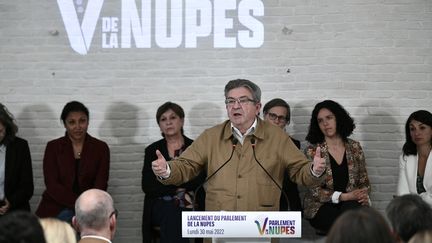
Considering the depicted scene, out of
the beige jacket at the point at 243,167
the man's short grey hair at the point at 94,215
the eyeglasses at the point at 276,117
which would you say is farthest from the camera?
the eyeglasses at the point at 276,117

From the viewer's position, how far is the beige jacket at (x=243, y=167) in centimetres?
444

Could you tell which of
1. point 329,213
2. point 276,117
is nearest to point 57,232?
point 329,213

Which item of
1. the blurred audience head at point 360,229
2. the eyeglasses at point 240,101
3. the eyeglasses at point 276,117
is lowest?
the blurred audience head at point 360,229

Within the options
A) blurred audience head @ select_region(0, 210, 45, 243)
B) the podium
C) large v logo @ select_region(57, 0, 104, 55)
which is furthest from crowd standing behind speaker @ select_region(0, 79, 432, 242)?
blurred audience head @ select_region(0, 210, 45, 243)

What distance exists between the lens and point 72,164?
6.05 metres

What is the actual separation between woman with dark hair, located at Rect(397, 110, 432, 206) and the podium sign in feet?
7.75

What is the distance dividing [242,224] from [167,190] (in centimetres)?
217

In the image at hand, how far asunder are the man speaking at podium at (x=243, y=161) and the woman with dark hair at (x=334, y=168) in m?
1.26

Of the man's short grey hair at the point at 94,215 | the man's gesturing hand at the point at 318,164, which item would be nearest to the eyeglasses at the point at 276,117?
the man's gesturing hand at the point at 318,164

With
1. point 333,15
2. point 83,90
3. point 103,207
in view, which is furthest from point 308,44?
point 103,207

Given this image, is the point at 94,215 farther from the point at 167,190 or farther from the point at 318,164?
the point at 167,190

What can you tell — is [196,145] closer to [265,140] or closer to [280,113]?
[265,140]

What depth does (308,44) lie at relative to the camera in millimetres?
6516

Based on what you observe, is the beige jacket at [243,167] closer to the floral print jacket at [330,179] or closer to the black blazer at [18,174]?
the floral print jacket at [330,179]
